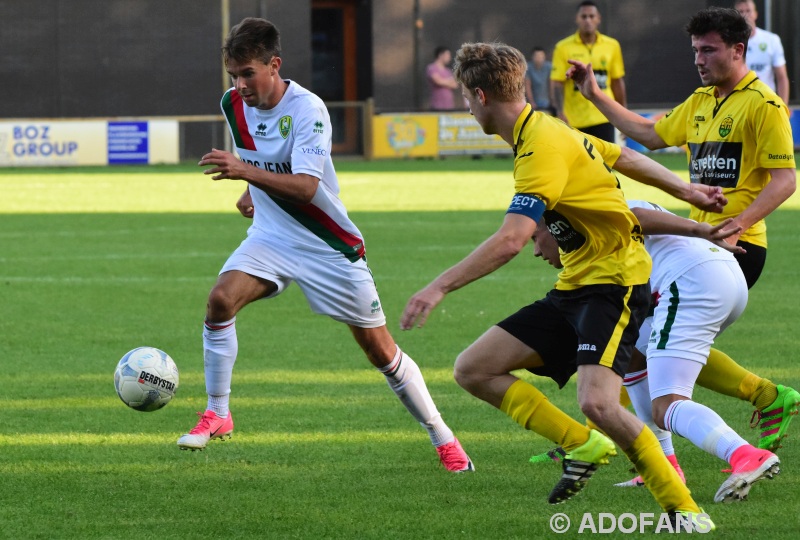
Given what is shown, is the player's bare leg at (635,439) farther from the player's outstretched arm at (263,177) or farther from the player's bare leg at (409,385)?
the player's outstretched arm at (263,177)

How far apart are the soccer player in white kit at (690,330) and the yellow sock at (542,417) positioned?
18.4 inches

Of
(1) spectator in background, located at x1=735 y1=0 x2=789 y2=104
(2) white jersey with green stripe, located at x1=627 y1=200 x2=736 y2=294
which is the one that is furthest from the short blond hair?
(1) spectator in background, located at x1=735 y1=0 x2=789 y2=104

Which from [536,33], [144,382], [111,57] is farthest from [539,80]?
[144,382]

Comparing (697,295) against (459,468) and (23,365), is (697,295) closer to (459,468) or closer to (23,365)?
(459,468)

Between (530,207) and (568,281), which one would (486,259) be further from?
(568,281)

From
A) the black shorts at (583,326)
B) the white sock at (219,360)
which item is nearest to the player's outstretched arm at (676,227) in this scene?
the black shorts at (583,326)

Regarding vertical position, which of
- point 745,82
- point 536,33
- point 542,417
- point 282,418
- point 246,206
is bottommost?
point 282,418

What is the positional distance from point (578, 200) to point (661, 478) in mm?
1015

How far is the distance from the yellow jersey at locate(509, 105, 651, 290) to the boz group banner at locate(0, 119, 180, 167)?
77.2 feet

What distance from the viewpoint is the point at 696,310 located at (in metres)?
5.27

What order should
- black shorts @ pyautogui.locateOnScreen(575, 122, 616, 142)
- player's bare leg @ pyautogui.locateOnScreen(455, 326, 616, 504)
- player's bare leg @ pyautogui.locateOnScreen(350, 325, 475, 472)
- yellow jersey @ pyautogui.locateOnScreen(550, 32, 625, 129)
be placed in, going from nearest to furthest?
player's bare leg @ pyautogui.locateOnScreen(455, 326, 616, 504) < player's bare leg @ pyautogui.locateOnScreen(350, 325, 475, 472) < yellow jersey @ pyautogui.locateOnScreen(550, 32, 625, 129) < black shorts @ pyautogui.locateOnScreen(575, 122, 616, 142)

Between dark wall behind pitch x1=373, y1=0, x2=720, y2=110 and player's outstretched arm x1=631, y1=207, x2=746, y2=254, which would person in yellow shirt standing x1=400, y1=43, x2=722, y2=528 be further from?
dark wall behind pitch x1=373, y1=0, x2=720, y2=110

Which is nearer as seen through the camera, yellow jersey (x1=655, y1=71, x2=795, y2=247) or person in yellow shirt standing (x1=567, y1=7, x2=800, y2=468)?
person in yellow shirt standing (x1=567, y1=7, x2=800, y2=468)

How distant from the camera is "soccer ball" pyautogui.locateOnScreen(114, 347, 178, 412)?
613 cm
